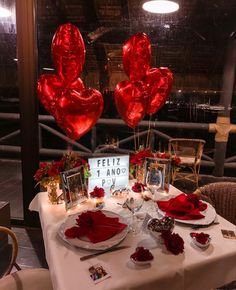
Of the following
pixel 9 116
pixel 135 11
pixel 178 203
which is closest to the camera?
pixel 178 203

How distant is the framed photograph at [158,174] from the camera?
1512mm

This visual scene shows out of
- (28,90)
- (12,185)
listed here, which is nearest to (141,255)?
(28,90)

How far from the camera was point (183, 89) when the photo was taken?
423cm

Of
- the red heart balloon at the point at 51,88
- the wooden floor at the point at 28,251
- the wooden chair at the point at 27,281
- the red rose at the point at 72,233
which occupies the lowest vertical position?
the wooden floor at the point at 28,251

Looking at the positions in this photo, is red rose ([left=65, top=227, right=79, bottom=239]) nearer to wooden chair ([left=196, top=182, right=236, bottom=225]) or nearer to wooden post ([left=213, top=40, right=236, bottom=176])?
wooden chair ([left=196, top=182, right=236, bottom=225])

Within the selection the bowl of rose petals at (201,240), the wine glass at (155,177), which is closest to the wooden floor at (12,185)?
the wine glass at (155,177)

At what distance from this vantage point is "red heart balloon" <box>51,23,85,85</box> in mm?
1486

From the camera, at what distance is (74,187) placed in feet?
4.43

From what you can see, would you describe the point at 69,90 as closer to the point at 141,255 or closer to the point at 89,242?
the point at 89,242

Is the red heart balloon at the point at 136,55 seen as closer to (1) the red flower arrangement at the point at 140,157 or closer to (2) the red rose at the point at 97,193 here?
(1) the red flower arrangement at the point at 140,157

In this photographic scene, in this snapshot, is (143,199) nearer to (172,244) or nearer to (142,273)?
(172,244)

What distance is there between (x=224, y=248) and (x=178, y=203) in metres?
0.30

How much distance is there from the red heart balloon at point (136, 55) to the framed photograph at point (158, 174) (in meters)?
0.52

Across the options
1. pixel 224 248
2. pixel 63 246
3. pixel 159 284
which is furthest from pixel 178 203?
pixel 63 246
